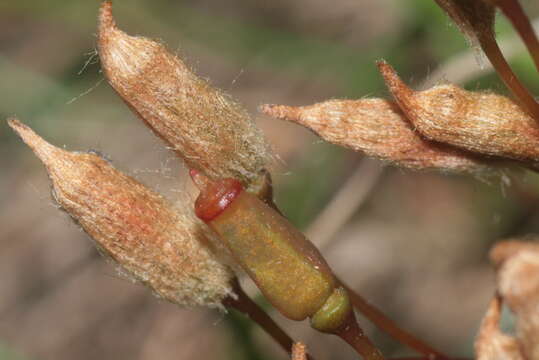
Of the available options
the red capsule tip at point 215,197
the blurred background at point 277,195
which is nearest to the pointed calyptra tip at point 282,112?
the red capsule tip at point 215,197

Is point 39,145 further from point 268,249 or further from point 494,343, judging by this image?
point 494,343

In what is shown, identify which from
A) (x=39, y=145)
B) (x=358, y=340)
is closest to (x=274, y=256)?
(x=358, y=340)

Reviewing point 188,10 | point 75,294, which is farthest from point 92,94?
point 75,294

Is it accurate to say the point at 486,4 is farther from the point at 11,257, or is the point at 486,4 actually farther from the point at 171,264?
the point at 11,257

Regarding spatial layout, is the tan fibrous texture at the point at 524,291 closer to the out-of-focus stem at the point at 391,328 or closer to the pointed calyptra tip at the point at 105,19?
the out-of-focus stem at the point at 391,328

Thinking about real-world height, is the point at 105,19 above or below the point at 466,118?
above

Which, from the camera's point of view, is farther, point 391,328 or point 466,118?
point 391,328
